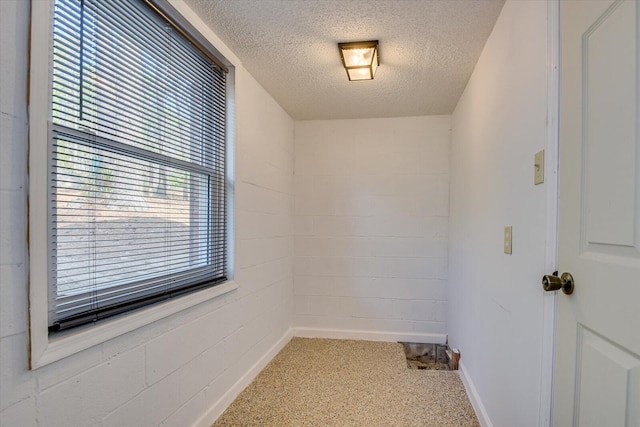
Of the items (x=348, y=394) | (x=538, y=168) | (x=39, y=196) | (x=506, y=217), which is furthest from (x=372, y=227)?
(x=39, y=196)

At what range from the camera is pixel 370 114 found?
133 inches

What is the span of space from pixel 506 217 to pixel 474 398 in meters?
1.31

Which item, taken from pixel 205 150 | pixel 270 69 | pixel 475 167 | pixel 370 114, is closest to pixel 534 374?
pixel 475 167

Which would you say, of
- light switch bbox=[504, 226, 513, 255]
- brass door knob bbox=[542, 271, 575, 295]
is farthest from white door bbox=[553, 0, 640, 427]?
light switch bbox=[504, 226, 513, 255]

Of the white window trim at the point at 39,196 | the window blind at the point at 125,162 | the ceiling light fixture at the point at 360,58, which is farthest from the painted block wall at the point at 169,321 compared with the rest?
the ceiling light fixture at the point at 360,58

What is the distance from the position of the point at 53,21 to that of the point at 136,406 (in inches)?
58.9

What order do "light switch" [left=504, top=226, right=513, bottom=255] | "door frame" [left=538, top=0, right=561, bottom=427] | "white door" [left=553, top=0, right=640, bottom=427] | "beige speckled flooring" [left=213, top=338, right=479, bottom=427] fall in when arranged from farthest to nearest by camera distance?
"beige speckled flooring" [left=213, top=338, right=479, bottom=427] → "light switch" [left=504, top=226, right=513, bottom=255] → "door frame" [left=538, top=0, right=561, bottom=427] → "white door" [left=553, top=0, right=640, bottom=427]

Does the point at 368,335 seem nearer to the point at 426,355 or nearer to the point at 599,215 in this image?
the point at 426,355

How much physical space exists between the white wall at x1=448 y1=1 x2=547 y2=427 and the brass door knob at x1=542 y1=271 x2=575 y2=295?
0.38 feet

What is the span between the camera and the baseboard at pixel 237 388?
190 cm

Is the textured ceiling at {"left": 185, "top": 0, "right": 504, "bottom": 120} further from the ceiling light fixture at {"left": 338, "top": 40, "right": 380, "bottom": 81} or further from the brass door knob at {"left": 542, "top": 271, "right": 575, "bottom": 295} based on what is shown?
the brass door knob at {"left": 542, "top": 271, "right": 575, "bottom": 295}

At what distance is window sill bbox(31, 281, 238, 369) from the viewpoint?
3.33 ft

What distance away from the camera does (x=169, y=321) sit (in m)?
1.59

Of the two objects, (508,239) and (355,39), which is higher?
(355,39)
